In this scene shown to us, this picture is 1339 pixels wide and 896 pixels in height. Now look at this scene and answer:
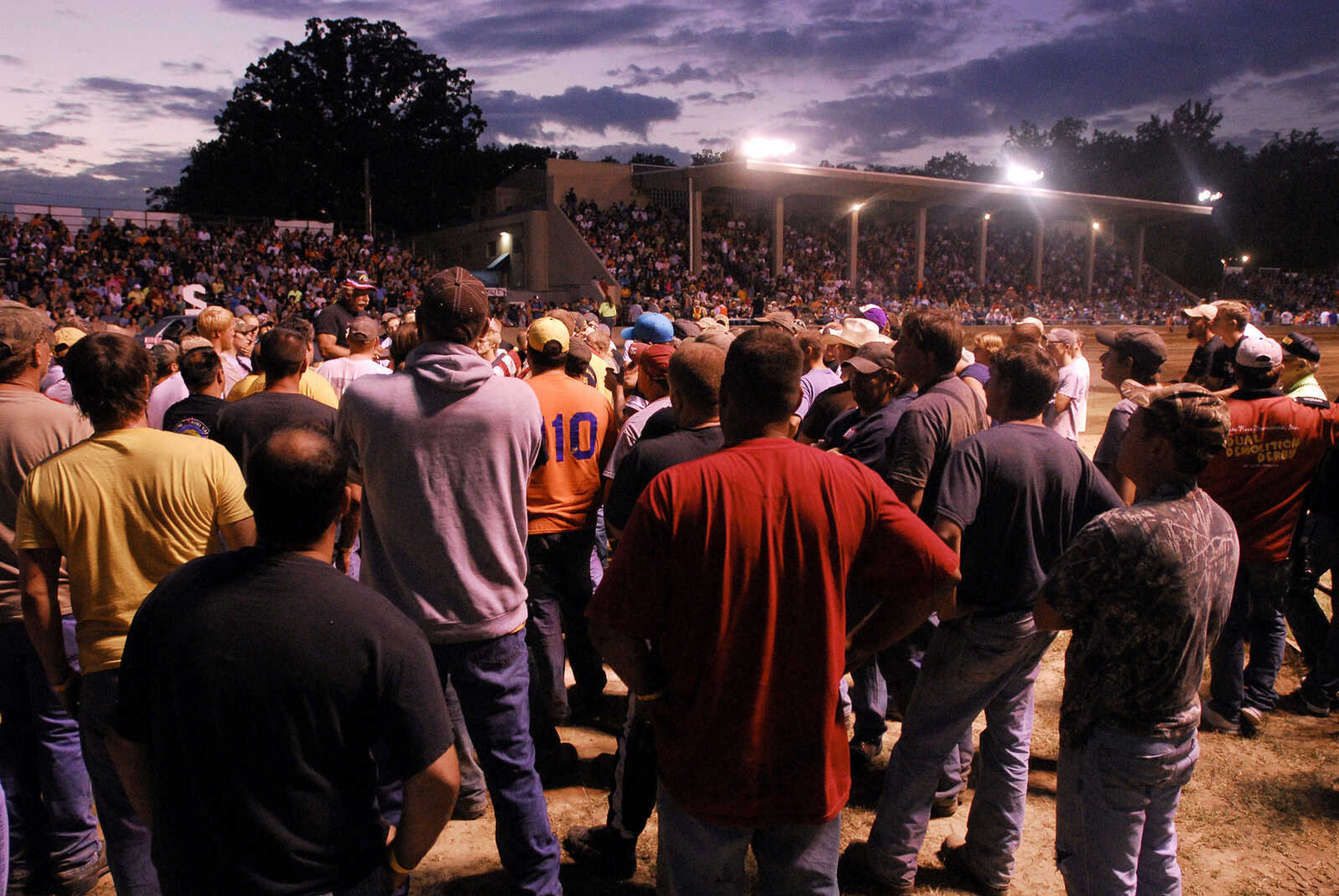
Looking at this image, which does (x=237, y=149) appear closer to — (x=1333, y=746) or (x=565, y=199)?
(x=565, y=199)

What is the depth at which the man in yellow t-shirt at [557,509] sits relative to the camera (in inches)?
147

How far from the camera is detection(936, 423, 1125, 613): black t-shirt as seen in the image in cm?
277

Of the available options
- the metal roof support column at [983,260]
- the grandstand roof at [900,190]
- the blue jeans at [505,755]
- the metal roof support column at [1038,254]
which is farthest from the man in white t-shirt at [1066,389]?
the metal roof support column at [1038,254]

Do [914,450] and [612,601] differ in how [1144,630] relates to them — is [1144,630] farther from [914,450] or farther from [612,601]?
[612,601]

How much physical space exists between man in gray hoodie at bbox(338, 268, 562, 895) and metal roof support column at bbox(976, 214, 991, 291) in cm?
3682

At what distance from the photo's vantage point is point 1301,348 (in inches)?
189

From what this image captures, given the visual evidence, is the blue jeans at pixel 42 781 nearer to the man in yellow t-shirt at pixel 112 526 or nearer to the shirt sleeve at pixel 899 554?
the man in yellow t-shirt at pixel 112 526

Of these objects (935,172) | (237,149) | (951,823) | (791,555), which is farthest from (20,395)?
(935,172)

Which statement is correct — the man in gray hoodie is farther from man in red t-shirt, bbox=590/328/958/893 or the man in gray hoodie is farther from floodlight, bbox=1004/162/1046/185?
floodlight, bbox=1004/162/1046/185

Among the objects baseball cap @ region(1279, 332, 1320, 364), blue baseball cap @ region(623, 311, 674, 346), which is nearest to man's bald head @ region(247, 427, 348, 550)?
blue baseball cap @ region(623, 311, 674, 346)

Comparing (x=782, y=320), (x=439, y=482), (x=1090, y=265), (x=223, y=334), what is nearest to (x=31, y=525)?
(x=439, y=482)

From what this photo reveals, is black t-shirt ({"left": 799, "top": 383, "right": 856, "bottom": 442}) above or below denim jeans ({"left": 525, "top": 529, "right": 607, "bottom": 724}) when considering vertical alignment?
above

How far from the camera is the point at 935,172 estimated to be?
8938cm

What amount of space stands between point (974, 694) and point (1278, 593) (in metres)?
2.39
